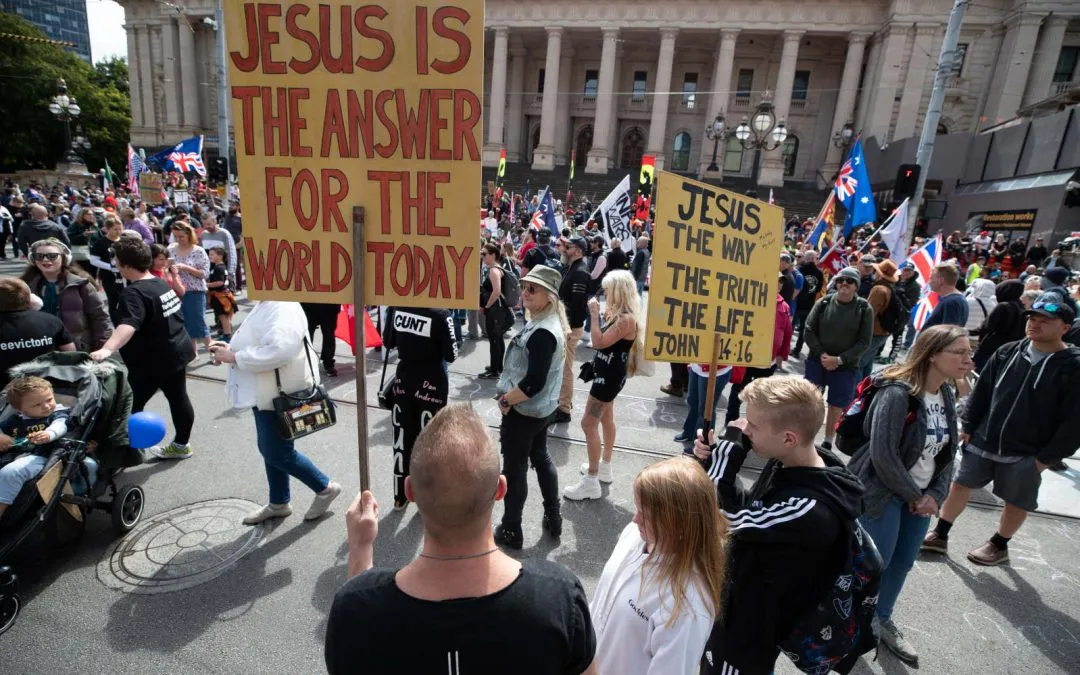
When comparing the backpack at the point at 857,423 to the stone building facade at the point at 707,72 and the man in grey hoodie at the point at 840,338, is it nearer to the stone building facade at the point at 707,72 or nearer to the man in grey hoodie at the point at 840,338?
the man in grey hoodie at the point at 840,338

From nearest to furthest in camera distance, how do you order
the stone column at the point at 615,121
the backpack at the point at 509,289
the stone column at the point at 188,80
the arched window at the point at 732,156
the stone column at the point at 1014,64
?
1. the backpack at the point at 509,289
2. the stone column at the point at 1014,64
3. the arched window at the point at 732,156
4. the stone column at the point at 615,121
5. the stone column at the point at 188,80

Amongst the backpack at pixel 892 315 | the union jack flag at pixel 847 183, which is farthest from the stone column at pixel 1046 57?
the backpack at pixel 892 315

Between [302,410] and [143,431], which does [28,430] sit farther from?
[302,410]

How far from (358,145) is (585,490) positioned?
323 centimetres

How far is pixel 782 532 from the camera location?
6.09ft

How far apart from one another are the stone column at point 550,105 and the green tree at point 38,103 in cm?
3263

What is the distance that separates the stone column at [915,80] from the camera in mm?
30625

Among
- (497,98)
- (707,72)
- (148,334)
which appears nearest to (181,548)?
(148,334)

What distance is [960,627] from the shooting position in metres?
3.23

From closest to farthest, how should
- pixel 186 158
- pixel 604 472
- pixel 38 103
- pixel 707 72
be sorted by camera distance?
pixel 604 472 < pixel 186 158 < pixel 38 103 < pixel 707 72

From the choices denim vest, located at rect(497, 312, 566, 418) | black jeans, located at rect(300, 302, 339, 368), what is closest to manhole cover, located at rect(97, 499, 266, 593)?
denim vest, located at rect(497, 312, 566, 418)

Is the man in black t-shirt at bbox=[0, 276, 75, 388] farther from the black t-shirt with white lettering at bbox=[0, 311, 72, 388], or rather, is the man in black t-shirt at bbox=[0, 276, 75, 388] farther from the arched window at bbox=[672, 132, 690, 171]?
the arched window at bbox=[672, 132, 690, 171]

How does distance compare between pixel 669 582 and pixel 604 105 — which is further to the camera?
pixel 604 105

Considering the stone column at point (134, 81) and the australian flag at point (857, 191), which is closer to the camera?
the australian flag at point (857, 191)
